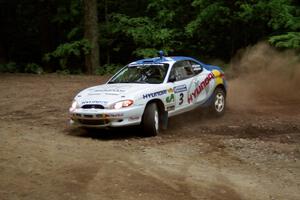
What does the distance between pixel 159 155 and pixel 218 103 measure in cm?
488

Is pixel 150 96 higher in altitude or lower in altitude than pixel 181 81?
lower

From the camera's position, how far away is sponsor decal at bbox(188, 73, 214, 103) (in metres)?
13.3

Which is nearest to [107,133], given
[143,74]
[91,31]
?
[143,74]

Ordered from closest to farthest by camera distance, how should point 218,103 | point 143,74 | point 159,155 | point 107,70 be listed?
point 159,155
point 143,74
point 218,103
point 107,70

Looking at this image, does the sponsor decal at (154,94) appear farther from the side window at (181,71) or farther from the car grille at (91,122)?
the car grille at (91,122)

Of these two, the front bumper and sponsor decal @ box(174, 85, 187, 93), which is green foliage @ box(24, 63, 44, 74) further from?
the front bumper

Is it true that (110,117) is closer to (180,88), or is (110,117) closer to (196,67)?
(180,88)

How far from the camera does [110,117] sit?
11.2 m

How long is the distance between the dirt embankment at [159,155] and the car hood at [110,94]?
2.65 ft

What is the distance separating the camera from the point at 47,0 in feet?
94.8

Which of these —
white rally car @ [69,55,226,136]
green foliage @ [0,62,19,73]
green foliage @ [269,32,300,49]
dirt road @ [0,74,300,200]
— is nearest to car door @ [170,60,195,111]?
white rally car @ [69,55,226,136]

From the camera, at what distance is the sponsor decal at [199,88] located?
43.6ft

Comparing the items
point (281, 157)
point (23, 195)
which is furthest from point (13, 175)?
point (281, 157)

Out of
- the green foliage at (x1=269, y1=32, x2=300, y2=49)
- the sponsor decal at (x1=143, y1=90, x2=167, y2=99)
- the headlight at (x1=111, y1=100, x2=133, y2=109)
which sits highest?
the green foliage at (x1=269, y1=32, x2=300, y2=49)
